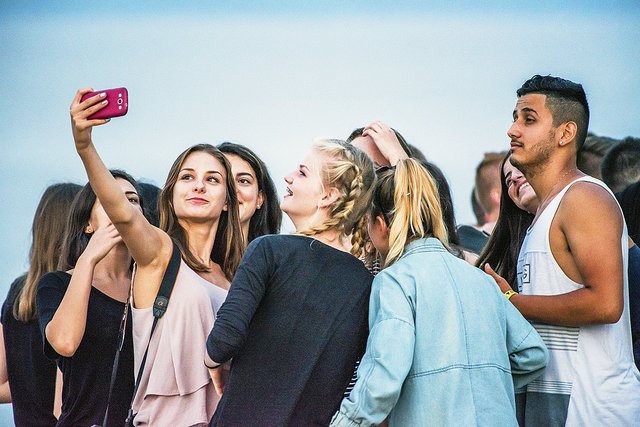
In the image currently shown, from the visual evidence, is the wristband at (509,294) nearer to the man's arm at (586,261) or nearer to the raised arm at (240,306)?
the man's arm at (586,261)

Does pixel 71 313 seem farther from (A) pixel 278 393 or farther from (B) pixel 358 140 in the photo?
(B) pixel 358 140

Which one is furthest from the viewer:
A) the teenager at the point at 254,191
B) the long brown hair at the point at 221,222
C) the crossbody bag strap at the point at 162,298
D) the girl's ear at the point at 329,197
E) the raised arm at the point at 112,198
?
the teenager at the point at 254,191

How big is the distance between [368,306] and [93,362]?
978 mm

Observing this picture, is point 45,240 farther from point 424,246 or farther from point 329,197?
point 424,246

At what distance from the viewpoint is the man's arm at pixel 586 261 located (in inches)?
124

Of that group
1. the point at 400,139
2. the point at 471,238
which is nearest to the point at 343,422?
→ the point at 400,139

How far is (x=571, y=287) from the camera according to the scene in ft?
10.6

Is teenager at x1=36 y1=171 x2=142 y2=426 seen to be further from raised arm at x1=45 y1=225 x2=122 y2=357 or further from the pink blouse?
the pink blouse

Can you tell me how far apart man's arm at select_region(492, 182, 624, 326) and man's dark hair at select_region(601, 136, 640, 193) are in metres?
1.28

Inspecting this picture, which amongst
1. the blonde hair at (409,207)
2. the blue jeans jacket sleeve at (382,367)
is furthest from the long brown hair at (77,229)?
the blue jeans jacket sleeve at (382,367)

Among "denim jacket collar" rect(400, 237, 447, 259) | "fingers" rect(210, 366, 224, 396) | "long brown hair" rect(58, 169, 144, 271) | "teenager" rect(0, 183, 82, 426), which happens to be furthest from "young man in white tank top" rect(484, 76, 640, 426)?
"teenager" rect(0, 183, 82, 426)

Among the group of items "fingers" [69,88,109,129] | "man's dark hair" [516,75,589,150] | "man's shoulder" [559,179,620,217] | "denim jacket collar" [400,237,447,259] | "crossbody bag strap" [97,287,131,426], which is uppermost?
"fingers" [69,88,109,129]

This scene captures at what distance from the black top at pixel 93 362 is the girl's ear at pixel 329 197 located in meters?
0.74

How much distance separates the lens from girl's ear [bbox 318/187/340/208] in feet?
10.7
